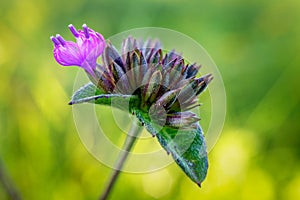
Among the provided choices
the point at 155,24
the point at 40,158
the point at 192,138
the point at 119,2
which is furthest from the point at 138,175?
the point at 119,2

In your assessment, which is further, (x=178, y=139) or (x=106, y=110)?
(x=106, y=110)

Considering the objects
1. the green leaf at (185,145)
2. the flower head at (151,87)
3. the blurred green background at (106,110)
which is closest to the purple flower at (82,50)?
the flower head at (151,87)

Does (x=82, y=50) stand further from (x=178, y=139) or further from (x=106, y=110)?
(x=106, y=110)

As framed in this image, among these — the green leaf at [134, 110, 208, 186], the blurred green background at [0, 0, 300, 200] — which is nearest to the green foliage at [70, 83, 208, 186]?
the green leaf at [134, 110, 208, 186]

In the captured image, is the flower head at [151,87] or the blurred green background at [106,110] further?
the blurred green background at [106,110]

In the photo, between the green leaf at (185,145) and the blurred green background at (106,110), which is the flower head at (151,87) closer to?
the green leaf at (185,145)

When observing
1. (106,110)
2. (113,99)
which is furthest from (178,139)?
(106,110)

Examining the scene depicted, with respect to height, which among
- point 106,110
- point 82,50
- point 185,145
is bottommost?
point 106,110
